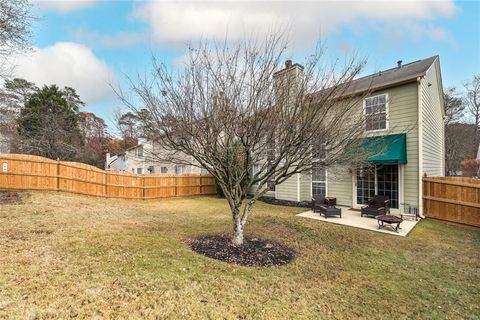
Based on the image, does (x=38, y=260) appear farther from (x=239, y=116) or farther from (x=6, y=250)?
(x=239, y=116)

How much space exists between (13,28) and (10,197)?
19.7 feet

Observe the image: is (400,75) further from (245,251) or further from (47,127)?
(47,127)

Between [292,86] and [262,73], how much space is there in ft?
2.21

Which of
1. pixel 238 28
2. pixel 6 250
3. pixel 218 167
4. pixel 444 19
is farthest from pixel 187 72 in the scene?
pixel 444 19

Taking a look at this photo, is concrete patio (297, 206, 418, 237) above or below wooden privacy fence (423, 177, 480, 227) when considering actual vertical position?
below

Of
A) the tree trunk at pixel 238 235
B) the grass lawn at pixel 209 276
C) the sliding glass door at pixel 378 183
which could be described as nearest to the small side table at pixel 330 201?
the sliding glass door at pixel 378 183

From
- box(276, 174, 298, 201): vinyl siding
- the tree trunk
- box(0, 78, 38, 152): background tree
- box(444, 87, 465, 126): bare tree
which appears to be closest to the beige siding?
box(276, 174, 298, 201): vinyl siding

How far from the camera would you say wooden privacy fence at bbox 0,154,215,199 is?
10.1m

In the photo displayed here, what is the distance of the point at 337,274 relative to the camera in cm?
474

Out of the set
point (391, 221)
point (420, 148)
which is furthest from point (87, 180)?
point (420, 148)

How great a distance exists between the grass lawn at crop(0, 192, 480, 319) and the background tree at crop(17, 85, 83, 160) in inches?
539

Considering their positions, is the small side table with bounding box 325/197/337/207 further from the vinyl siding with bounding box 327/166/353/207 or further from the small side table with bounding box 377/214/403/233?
the small side table with bounding box 377/214/403/233

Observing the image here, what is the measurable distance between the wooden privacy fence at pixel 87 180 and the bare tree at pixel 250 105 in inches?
332

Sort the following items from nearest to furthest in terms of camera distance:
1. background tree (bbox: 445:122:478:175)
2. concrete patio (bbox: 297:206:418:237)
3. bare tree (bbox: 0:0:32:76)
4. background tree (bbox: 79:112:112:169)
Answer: bare tree (bbox: 0:0:32:76) → concrete patio (bbox: 297:206:418:237) → background tree (bbox: 445:122:478:175) → background tree (bbox: 79:112:112:169)
